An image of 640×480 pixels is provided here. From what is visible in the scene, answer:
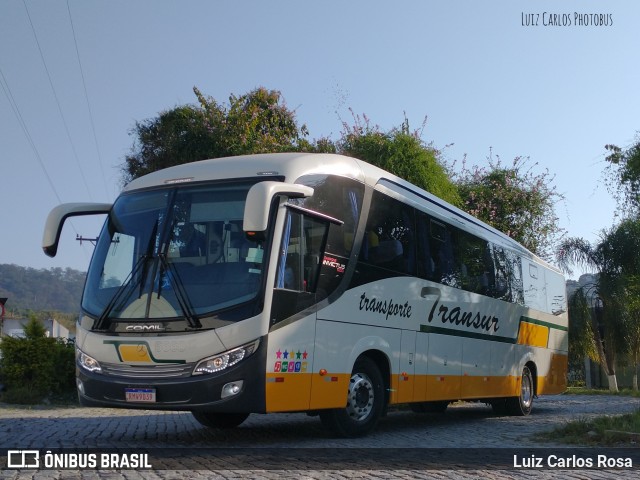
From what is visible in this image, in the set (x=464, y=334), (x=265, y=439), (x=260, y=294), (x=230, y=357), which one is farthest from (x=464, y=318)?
(x=230, y=357)

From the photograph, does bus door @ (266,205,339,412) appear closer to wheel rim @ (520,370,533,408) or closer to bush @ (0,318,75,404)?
wheel rim @ (520,370,533,408)

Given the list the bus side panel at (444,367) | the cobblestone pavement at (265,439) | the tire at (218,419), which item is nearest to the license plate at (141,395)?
the cobblestone pavement at (265,439)

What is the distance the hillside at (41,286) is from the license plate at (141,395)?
149 m

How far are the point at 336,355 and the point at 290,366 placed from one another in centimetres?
97

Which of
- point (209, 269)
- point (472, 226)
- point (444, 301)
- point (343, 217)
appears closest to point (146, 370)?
point (209, 269)

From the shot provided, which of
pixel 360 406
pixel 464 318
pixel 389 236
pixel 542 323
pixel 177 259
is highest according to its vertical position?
pixel 389 236

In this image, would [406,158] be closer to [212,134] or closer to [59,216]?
[212,134]

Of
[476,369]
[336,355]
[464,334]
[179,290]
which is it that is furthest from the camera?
[476,369]

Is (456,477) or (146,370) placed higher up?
(146,370)

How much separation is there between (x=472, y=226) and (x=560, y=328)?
6.37 meters

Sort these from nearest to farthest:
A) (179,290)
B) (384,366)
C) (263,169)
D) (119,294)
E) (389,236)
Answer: (179,290) → (119,294) → (263,169) → (384,366) → (389,236)

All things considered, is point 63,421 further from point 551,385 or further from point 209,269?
point 551,385

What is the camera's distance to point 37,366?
60.9ft

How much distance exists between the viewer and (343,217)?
35.0ft
